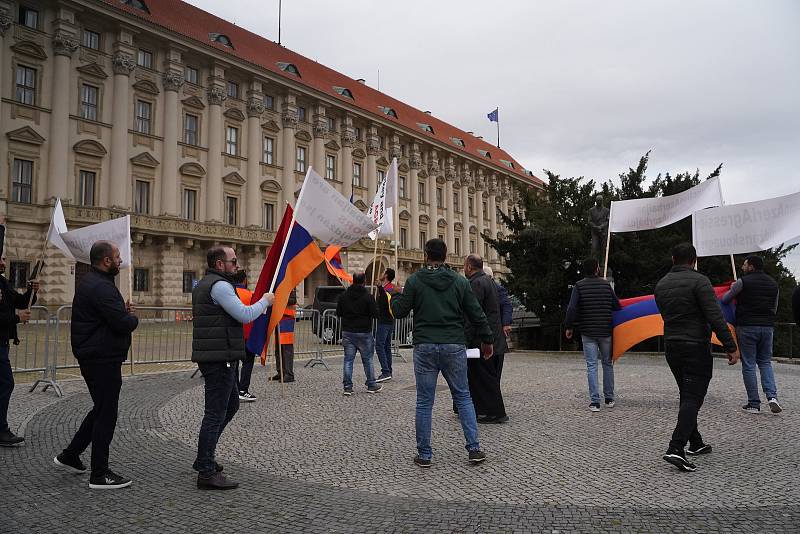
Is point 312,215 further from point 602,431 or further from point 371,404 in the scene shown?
point 602,431

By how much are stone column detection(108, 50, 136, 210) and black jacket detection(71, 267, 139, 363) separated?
30751 millimetres

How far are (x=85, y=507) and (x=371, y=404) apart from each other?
4.55 metres

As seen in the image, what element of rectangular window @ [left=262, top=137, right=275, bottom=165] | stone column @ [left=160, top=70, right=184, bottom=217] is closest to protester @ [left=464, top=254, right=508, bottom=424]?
stone column @ [left=160, top=70, right=184, bottom=217]

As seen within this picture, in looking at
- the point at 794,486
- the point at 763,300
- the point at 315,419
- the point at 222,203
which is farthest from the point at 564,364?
the point at 222,203

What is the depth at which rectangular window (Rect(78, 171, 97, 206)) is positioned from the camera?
3166 centimetres

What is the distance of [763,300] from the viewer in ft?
24.2

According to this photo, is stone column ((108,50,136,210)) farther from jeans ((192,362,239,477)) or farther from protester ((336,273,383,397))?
Result: jeans ((192,362,239,477))

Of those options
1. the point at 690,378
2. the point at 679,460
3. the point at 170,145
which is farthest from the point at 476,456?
the point at 170,145

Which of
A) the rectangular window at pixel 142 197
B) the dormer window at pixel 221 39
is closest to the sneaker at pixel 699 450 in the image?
the rectangular window at pixel 142 197

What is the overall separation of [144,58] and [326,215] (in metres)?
32.2

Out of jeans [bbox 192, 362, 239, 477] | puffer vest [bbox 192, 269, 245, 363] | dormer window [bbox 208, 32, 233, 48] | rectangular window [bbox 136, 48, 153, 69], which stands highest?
dormer window [bbox 208, 32, 233, 48]

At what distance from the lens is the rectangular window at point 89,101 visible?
31.9 meters

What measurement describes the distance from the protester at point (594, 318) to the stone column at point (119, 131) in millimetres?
30122

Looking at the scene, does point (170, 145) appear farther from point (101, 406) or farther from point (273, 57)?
point (101, 406)
